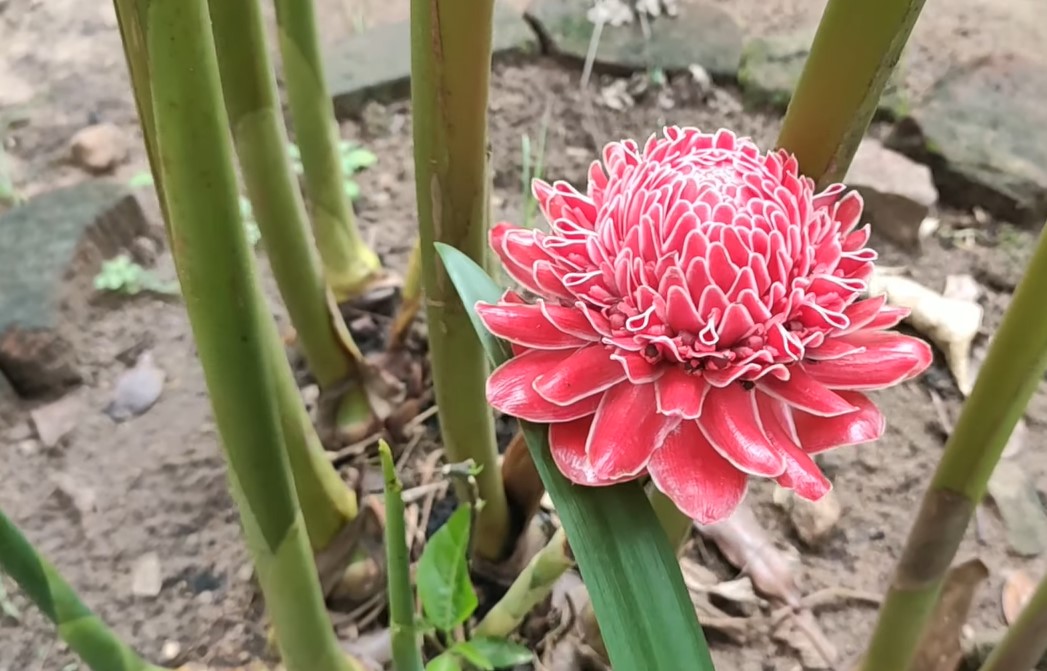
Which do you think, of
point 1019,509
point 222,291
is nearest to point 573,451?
point 222,291

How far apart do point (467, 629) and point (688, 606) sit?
330 millimetres

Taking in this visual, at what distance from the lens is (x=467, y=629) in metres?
0.63

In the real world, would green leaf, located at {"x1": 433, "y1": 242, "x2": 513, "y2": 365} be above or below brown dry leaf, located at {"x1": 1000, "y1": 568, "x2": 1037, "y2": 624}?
above

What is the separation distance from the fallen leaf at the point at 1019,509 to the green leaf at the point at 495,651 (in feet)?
1.40

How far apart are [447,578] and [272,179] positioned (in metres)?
0.26

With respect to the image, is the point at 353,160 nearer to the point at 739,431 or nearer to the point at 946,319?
the point at 946,319

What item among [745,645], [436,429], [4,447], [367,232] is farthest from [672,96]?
[4,447]

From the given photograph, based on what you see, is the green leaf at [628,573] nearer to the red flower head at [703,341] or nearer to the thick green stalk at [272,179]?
the red flower head at [703,341]

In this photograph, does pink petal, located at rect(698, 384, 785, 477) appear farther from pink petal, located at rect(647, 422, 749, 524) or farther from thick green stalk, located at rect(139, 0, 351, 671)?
thick green stalk, located at rect(139, 0, 351, 671)

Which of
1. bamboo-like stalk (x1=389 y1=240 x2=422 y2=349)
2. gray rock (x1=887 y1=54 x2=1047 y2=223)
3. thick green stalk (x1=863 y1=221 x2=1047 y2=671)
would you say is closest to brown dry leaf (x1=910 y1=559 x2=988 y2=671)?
thick green stalk (x1=863 y1=221 x2=1047 y2=671)

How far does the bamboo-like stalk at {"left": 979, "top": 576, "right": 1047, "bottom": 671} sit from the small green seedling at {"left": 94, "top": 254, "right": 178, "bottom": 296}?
745 millimetres

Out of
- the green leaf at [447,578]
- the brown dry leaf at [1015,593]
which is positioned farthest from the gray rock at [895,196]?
the green leaf at [447,578]

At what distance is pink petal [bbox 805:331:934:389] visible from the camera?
1.07 feet

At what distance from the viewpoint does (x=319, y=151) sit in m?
0.70
